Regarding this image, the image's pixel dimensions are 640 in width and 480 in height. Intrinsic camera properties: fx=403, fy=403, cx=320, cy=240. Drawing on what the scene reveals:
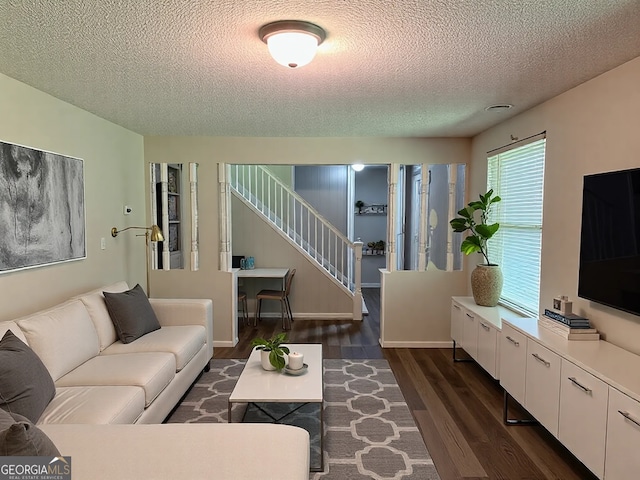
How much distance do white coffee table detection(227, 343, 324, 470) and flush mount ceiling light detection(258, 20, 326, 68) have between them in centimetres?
196

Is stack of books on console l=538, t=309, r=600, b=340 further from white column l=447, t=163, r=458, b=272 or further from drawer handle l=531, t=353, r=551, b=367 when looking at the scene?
white column l=447, t=163, r=458, b=272

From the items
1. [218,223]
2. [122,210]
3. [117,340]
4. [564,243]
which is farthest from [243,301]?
[564,243]

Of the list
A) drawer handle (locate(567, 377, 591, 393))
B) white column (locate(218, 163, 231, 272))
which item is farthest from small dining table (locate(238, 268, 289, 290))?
drawer handle (locate(567, 377, 591, 393))

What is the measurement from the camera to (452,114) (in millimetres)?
3697

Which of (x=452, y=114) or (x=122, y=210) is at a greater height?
(x=452, y=114)

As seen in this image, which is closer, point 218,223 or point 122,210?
point 122,210

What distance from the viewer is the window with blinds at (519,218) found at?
3.46 meters

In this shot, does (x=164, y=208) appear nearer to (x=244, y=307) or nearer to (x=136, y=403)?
(x=244, y=307)

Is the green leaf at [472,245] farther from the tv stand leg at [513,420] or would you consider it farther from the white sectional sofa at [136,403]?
the white sectional sofa at [136,403]

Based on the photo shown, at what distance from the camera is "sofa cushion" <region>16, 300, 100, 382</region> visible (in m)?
2.53

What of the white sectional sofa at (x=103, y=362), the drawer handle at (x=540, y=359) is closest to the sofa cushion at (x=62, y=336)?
the white sectional sofa at (x=103, y=362)

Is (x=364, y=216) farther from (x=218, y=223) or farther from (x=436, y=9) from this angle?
(x=436, y=9)

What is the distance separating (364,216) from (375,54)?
6.83m

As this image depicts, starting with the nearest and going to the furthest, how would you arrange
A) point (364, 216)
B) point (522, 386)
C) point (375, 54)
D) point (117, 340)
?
1. point (375, 54)
2. point (522, 386)
3. point (117, 340)
4. point (364, 216)
